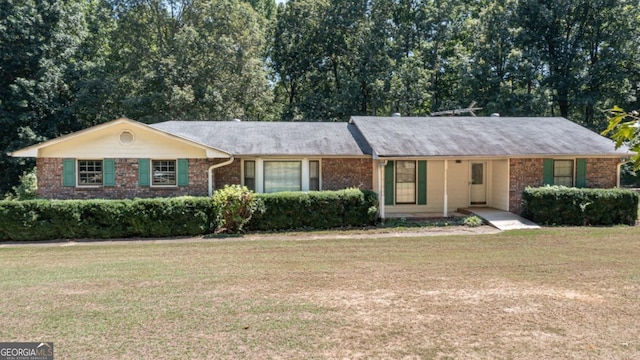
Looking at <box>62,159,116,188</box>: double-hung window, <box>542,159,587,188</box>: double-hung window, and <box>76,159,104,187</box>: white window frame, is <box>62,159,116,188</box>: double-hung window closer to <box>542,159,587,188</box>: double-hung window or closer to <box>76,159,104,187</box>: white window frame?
<box>76,159,104,187</box>: white window frame

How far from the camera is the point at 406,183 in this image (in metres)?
16.7

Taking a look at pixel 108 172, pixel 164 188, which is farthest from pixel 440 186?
pixel 108 172

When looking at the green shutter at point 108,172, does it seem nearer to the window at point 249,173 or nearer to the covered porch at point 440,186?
the window at point 249,173

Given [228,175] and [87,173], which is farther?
[228,175]

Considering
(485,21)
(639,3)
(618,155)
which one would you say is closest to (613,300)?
(618,155)

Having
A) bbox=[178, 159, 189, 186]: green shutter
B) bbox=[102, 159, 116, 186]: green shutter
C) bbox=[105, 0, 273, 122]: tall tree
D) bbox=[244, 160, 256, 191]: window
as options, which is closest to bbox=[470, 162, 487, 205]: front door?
bbox=[244, 160, 256, 191]: window

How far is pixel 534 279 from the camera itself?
25.4 feet

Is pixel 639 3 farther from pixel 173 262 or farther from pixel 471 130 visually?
pixel 173 262

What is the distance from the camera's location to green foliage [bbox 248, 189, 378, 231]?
44.7 ft

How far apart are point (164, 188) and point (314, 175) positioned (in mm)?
5081

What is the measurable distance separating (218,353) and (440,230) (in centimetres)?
1017

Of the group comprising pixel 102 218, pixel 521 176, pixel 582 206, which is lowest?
pixel 102 218

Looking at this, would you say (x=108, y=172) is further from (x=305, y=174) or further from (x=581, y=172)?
(x=581, y=172)

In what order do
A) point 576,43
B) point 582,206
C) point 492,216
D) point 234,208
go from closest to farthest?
point 234,208
point 582,206
point 492,216
point 576,43
